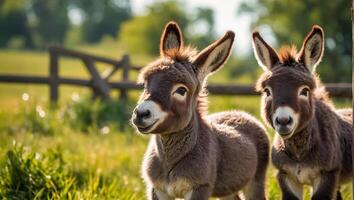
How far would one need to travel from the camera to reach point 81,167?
25.2 feet

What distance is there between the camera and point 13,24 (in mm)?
91375

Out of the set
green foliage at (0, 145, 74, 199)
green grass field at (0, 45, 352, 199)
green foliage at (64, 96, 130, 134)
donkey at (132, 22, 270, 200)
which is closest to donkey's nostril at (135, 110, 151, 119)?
donkey at (132, 22, 270, 200)

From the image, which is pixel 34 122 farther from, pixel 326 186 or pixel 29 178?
pixel 326 186

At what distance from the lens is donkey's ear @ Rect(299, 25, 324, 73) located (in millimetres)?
5094

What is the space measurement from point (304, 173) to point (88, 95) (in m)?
9.66

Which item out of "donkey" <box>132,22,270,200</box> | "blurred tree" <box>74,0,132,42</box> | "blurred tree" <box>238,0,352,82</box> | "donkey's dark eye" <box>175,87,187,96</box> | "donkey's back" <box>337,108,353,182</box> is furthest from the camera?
"blurred tree" <box>74,0,132,42</box>

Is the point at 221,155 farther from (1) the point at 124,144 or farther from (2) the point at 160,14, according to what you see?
(2) the point at 160,14

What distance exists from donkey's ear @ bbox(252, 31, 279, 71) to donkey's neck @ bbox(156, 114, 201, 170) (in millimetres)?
968

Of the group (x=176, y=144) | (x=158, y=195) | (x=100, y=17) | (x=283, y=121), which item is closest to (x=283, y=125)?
(x=283, y=121)

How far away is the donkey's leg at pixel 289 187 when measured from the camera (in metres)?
5.15

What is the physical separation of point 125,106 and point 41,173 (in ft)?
24.0

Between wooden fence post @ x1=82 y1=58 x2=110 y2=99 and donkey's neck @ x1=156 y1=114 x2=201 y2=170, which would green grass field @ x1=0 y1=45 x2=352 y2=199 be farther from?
donkey's neck @ x1=156 y1=114 x2=201 y2=170

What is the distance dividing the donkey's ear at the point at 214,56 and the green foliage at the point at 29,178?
1965 mm

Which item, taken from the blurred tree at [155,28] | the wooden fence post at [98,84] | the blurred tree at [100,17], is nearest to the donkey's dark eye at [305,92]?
the wooden fence post at [98,84]
